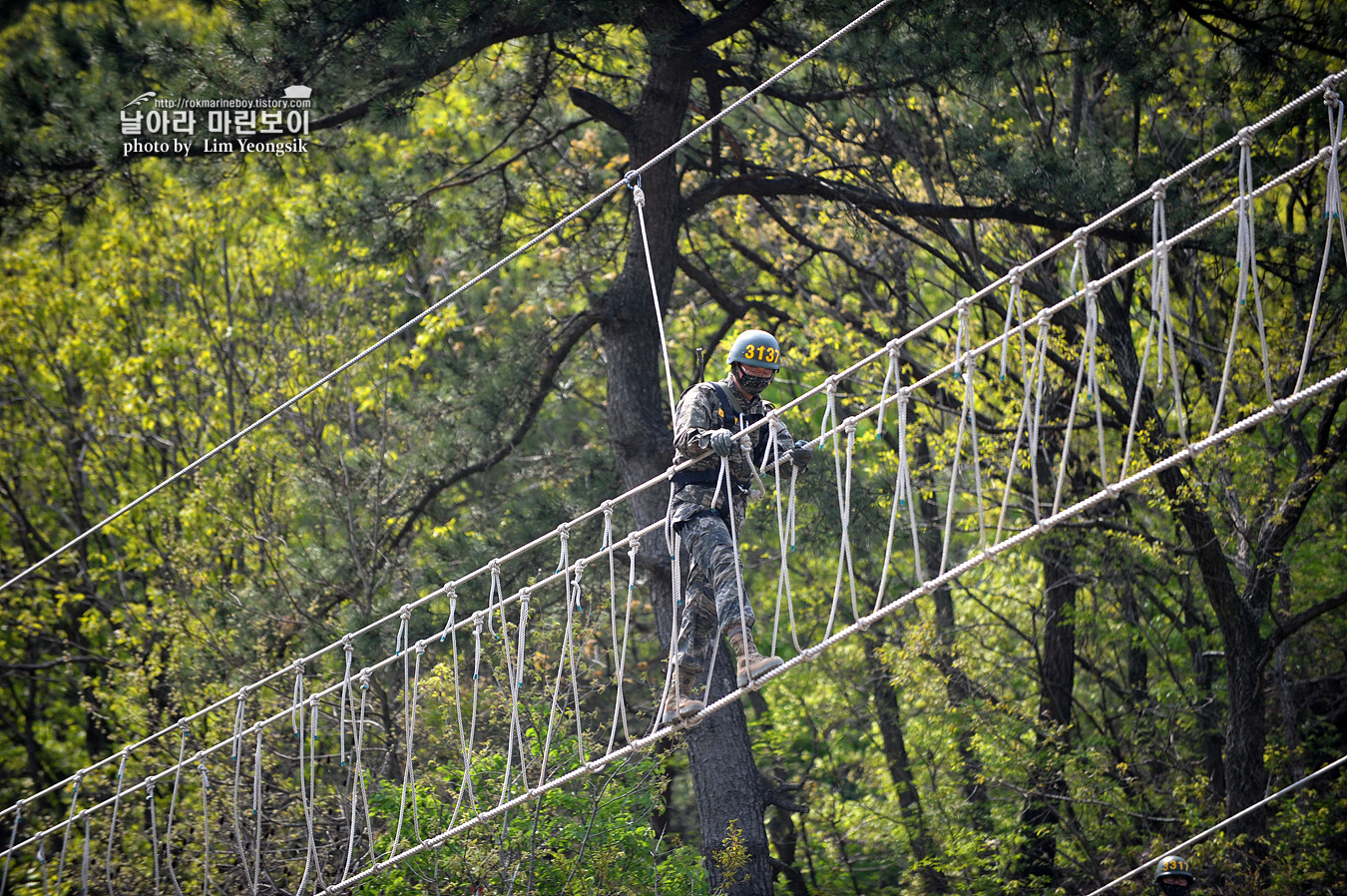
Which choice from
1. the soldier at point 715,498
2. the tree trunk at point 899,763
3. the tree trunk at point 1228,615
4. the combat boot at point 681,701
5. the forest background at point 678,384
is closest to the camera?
the soldier at point 715,498

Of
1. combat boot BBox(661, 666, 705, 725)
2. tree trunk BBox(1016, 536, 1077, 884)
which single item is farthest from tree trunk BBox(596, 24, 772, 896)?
tree trunk BBox(1016, 536, 1077, 884)

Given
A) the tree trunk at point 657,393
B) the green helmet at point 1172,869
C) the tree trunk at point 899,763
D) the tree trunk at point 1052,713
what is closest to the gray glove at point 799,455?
the tree trunk at point 657,393

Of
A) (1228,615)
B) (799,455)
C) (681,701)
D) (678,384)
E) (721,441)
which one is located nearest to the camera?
(721,441)

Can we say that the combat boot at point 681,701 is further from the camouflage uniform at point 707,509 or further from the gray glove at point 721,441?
the gray glove at point 721,441

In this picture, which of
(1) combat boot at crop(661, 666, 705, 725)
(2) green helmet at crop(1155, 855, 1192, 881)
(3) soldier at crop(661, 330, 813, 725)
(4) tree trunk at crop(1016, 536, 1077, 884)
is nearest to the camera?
(3) soldier at crop(661, 330, 813, 725)

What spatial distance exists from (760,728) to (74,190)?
725cm

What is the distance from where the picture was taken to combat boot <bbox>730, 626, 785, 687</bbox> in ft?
14.1

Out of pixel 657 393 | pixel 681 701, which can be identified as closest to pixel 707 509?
pixel 681 701

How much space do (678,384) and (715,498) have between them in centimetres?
763

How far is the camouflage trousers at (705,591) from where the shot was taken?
14.6 ft

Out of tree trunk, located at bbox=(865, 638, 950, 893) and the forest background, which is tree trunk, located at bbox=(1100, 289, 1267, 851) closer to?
the forest background

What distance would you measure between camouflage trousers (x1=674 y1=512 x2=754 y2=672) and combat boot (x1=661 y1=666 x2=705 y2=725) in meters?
0.04

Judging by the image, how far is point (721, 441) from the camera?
4.29 meters

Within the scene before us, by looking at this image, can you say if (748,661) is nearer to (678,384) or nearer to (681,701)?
(681,701)
